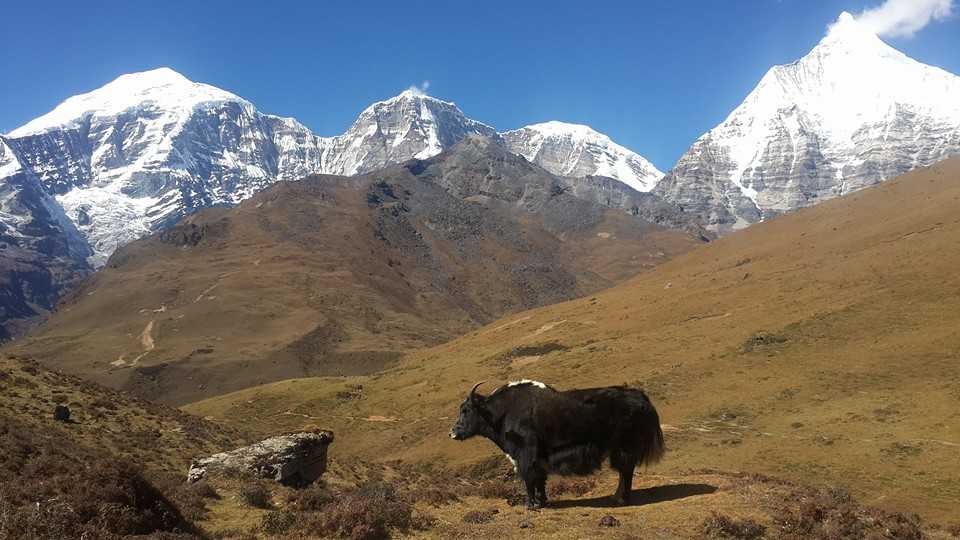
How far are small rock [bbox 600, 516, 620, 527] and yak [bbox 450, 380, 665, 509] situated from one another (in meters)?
2.57

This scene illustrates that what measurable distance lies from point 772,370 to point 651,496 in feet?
100.0

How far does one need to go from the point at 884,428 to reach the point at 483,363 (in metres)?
48.6

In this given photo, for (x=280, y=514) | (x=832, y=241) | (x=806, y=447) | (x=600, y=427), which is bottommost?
(x=806, y=447)

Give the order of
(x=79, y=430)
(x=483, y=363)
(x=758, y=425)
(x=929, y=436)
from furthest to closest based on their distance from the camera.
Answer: (x=483, y=363), (x=758, y=425), (x=929, y=436), (x=79, y=430)

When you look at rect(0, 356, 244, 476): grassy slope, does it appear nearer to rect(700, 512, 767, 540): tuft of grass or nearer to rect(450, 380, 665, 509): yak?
rect(450, 380, 665, 509): yak

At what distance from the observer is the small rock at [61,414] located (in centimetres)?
2859

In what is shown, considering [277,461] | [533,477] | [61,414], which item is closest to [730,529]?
[533,477]

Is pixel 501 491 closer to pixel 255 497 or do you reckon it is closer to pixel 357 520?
pixel 255 497

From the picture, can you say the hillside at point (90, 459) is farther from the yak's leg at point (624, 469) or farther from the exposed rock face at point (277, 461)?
the yak's leg at point (624, 469)

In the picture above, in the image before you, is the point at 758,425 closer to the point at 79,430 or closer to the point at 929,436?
the point at 929,436

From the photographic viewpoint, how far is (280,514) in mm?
14250

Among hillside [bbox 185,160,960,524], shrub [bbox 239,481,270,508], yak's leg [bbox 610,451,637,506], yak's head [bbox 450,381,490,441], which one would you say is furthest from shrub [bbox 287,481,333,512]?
hillside [bbox 185,160,960,524]

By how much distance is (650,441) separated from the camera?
→ 58.5 ft

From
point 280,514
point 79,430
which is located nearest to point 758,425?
point 280,514
